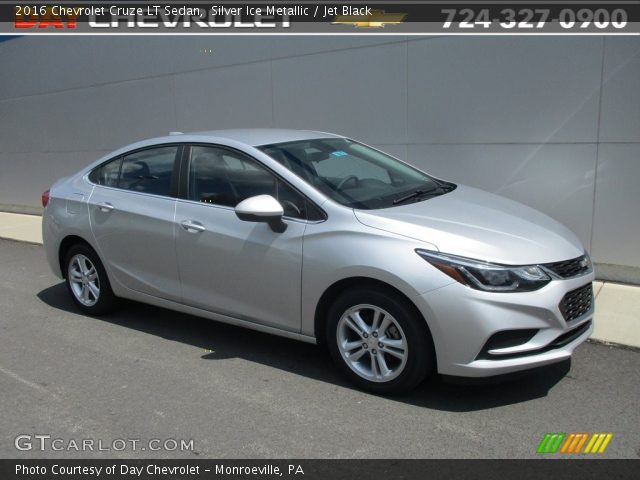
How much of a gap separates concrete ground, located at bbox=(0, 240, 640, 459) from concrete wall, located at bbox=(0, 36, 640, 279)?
2382 mm

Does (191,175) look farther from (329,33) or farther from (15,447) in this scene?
(329,33)

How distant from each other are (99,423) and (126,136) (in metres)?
8.28

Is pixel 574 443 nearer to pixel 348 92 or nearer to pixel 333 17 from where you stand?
pixel 348 92

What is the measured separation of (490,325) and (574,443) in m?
0.75

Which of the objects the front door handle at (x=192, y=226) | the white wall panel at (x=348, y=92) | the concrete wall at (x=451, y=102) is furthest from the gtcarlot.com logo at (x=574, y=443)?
the white wall panel at (x=348, y=92)

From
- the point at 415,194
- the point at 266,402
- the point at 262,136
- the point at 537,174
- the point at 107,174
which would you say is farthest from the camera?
the point at 537,174

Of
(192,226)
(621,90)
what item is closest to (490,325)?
(192,226)

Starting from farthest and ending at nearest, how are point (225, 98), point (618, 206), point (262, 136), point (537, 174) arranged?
1. point (225, 98)
2. point (537, 174)
3. point (618, 206)
4. point (262, 136)

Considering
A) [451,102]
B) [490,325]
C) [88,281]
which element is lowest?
[88,281]

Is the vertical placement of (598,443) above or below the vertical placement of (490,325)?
below

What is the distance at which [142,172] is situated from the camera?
5.15m

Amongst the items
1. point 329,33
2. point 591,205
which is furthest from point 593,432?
point 329,33

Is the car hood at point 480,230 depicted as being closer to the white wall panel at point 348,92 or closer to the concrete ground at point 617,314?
the concrete ground at point 617,314

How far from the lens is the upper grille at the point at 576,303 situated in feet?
12.0
